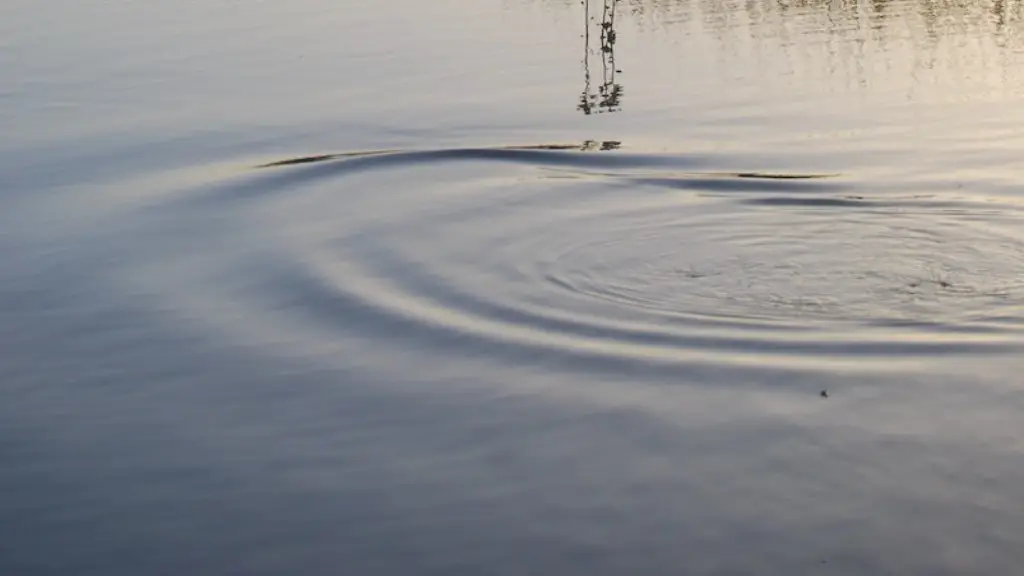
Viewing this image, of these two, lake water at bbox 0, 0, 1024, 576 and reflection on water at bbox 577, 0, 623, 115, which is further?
reflection on water at bbox 577, 0, 623, 115

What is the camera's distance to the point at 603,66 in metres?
14.9

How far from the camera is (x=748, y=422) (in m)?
6.61

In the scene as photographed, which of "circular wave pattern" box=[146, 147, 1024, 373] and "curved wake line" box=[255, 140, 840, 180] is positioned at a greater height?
"curved wake line" box=[255, 140, 840, 180]

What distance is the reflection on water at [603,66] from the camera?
13.4m

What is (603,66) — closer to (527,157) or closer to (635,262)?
(527,157)

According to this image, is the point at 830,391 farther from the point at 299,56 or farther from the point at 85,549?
the point at 299,56

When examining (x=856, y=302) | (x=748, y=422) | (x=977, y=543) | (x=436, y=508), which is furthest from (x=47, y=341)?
(x=977, y=543)

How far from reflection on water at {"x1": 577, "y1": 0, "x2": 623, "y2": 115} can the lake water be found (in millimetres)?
95

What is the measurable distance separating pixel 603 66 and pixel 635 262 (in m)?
6.32

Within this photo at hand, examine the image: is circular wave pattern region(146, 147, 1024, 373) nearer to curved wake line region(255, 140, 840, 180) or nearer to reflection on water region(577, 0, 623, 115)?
curved wake line region(255, 140, 840, 180)

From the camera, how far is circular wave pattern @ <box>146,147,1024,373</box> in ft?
25.3

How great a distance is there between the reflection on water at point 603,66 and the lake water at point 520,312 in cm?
10

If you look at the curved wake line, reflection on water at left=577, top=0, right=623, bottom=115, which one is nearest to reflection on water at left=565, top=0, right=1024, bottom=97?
reflection on water at left=577, top=0, right=623, bottom=115

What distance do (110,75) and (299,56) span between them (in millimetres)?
2063
